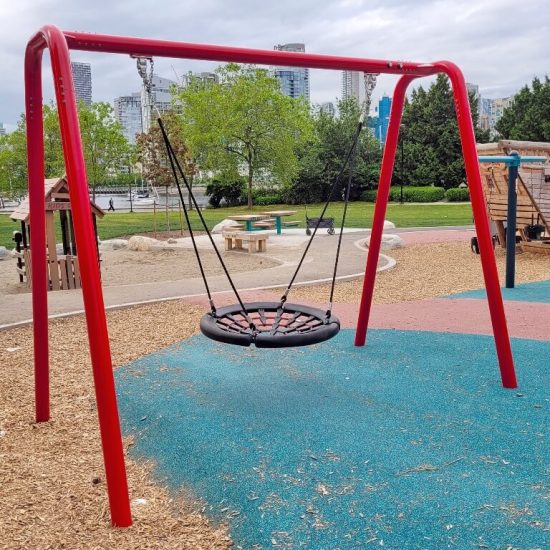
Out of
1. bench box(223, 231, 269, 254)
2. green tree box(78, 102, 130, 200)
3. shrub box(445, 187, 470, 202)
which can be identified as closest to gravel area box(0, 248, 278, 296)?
bench box(223, 231, 269, 254)

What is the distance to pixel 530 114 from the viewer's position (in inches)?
1543

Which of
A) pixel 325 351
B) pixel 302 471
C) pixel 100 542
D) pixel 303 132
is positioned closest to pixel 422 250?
pixel 325 351

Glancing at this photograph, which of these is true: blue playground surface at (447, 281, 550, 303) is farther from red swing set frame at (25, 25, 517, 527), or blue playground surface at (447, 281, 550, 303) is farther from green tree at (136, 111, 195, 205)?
green tree at (136, 111, 195, 205)

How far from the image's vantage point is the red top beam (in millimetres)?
3061

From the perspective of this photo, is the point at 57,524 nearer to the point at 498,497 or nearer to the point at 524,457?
the point at 498,497

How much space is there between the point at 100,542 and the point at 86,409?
164 cm

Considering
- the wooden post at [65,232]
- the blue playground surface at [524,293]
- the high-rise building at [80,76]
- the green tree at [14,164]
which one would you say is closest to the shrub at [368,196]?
the high-rise building at [80,76]

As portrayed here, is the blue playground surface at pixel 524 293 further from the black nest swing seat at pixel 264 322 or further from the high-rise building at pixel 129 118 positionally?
the high-rise building at pixel 129 118

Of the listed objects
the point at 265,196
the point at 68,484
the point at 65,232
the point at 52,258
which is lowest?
the point at 68,484

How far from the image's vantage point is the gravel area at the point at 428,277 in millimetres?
7731

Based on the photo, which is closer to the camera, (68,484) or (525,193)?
(68,484)

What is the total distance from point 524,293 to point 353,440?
5.08 metres

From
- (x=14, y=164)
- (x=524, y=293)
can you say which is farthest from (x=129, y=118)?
(x=524, y=293)

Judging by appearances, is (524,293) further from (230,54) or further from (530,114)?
(530,114)
